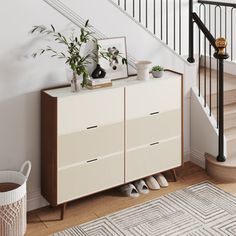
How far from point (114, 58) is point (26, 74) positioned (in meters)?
0.77

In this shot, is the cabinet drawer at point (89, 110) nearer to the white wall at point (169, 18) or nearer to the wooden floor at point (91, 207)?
the wooden floor at point (91, 207)

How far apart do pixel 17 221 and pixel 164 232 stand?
105cm

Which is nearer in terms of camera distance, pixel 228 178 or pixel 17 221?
pixel 17 221

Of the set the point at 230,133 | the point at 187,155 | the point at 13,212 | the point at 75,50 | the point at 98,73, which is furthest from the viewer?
the point at 187,155

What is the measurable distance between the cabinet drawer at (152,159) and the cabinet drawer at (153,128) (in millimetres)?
64

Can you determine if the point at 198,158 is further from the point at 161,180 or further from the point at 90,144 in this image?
the point at 90,144

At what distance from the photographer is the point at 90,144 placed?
3.51m

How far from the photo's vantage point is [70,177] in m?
3.47

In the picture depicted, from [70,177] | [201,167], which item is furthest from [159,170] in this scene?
[70,177]

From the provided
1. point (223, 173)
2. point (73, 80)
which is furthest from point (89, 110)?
point (223, 173)

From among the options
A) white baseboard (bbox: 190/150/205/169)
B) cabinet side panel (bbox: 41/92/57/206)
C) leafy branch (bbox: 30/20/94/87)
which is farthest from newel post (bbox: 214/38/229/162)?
cabinet side panel (bbox: 41/92/57/206)

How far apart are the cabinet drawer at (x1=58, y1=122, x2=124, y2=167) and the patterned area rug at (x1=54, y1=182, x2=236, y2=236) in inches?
19.4

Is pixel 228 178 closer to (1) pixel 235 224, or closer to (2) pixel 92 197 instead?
(1) pixel 235 224

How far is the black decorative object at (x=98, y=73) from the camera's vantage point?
3.62m
